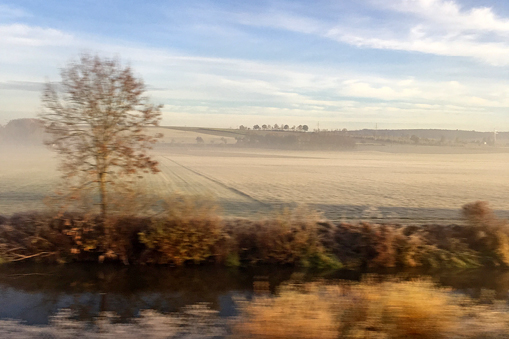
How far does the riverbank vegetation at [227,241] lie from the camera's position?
15.1 m

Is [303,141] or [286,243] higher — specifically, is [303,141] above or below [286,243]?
above

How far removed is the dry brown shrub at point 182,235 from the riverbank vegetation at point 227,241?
0.12ft

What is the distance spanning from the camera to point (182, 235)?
1512 cm

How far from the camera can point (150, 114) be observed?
15250mm

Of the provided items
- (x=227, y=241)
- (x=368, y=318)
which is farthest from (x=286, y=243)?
(x=368, y=318)

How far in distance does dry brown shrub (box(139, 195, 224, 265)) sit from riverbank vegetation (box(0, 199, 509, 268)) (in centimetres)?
4

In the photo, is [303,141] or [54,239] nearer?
[54,239]

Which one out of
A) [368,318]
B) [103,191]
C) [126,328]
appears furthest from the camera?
[103,191]

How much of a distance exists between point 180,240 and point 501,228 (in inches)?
511

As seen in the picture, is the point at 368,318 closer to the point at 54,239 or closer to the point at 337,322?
the point at 337,322

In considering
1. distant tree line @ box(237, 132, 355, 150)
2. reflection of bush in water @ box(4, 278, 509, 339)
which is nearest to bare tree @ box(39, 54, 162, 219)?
reflection of bush in water @ box(4, 278, 509, 339)

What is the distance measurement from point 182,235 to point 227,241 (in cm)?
183

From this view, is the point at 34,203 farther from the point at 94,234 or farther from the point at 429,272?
the point at 429,272

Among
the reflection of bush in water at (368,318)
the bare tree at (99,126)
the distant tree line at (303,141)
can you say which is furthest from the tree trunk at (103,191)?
the distant tree line at (303,141)
